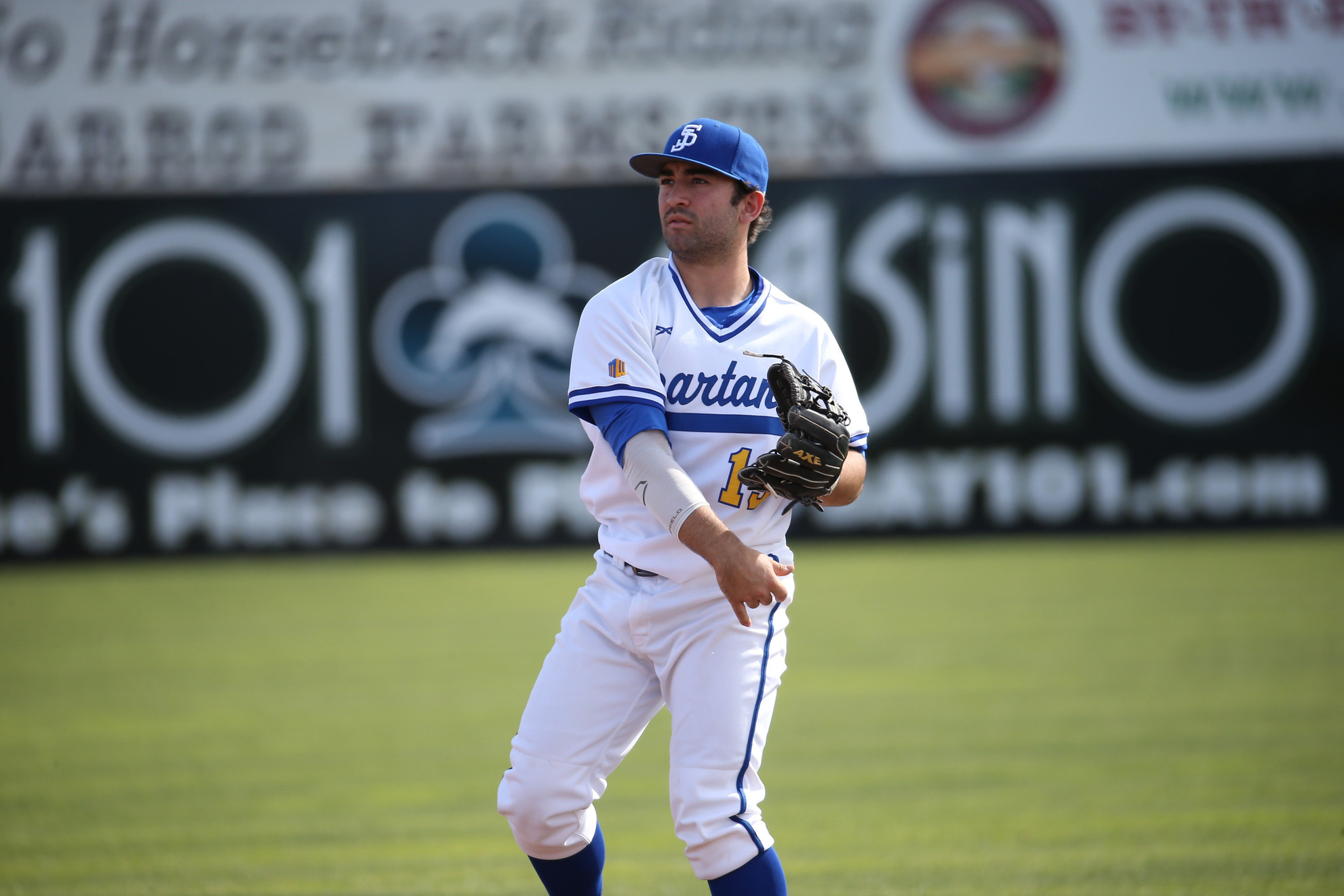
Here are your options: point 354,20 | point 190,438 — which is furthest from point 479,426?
point 354,20

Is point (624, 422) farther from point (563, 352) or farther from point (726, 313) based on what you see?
point (563, 352)

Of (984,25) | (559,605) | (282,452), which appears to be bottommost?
(559,605)

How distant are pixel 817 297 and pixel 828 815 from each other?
31.8 ft

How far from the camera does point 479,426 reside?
49.1 ft

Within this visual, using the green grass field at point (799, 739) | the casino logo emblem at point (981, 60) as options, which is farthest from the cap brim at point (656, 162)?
the casino logo emblem at point (981, 60)

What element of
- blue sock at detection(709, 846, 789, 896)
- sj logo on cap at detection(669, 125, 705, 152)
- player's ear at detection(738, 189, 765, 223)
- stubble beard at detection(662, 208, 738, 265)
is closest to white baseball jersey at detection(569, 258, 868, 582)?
stubble beard at detection(662, 208, 738, 265)

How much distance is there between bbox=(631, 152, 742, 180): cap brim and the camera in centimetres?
378

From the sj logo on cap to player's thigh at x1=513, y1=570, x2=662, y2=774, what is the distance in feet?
3.77

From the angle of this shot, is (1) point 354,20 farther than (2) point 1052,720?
Yes

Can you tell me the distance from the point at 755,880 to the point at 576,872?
57cm

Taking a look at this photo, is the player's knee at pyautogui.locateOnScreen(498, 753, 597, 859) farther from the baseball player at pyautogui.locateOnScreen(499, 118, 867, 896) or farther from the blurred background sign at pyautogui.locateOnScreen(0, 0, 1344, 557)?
the blurred background sign at pyautogui.locateOnScreen(0, 0, 1344, 557)

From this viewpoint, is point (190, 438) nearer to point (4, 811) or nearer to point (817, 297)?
point (817, 297)

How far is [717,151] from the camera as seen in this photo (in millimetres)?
3793

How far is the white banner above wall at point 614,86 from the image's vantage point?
14.7 metres
